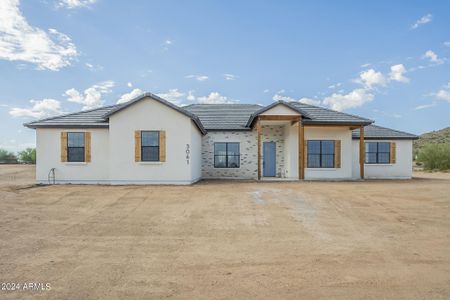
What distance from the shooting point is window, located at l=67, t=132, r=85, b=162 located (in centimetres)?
1645

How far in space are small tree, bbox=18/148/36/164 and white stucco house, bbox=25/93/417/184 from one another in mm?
18652

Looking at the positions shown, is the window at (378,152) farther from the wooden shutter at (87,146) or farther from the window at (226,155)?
the wooden shutter at (87,146)

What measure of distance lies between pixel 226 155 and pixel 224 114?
353cm

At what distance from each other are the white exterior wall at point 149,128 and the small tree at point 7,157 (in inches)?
966

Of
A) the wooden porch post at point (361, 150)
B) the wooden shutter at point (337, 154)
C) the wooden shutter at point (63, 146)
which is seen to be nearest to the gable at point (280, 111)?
the wooden shutter at point (337, 154)

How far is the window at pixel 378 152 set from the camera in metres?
21.3

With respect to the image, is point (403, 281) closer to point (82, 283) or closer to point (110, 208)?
point (82, 283)

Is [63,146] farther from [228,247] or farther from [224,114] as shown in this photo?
[228,247]

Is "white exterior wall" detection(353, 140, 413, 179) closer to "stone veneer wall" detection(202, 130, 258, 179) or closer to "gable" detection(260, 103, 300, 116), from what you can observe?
"gable" detection(260, 103, 300, 116)

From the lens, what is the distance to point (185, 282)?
4.80 m

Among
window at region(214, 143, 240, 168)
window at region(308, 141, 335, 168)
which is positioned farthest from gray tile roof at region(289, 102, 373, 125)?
window at region(214, 143, 240, 168)

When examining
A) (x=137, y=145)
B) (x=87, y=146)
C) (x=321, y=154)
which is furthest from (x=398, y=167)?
(x=87, y=146)

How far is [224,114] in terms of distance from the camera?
2247 cm

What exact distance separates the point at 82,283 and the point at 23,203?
789 centimetres
